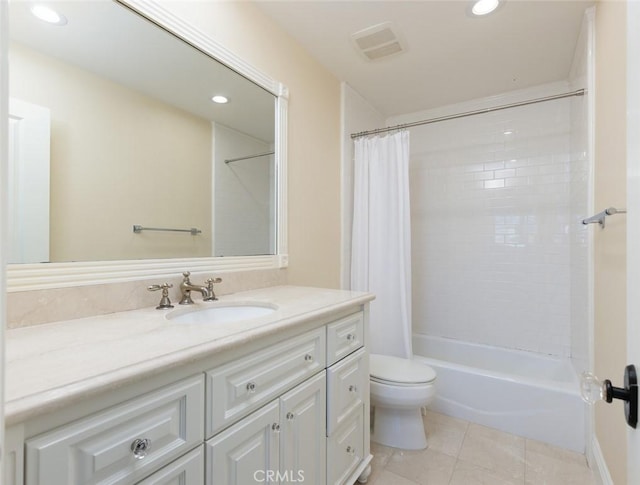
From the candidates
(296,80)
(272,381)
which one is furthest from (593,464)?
(296,80)

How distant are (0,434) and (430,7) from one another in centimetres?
220

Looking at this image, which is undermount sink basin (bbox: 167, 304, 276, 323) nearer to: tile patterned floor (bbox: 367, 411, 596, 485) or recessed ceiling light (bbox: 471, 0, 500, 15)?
tile patterned floor (bbox: 367, 411, 596, 485)

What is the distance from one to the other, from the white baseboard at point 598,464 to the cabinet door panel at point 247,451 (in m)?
1.47

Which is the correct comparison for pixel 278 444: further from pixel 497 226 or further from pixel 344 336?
pixel 497 226

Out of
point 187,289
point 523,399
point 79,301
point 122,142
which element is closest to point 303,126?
point 122,142

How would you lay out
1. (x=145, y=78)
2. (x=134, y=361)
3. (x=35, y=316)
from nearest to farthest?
(x=134, y=361) → (x=35, y=316) → (x=145, y=78)

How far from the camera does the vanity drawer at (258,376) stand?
0.82m

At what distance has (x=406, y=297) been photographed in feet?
7.55

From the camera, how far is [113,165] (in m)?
1.20

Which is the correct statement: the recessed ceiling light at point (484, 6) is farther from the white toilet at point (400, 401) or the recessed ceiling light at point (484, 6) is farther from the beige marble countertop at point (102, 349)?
the white toilet at point (400, 401)

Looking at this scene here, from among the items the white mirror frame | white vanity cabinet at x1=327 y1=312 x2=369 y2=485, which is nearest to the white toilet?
white vanity cabinet at x1=327 y1=312 x2=369 y2=485

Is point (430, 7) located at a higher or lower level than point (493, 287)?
higher

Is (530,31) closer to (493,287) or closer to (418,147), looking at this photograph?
(418,147)

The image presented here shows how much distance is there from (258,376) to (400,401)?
1.11 meters
